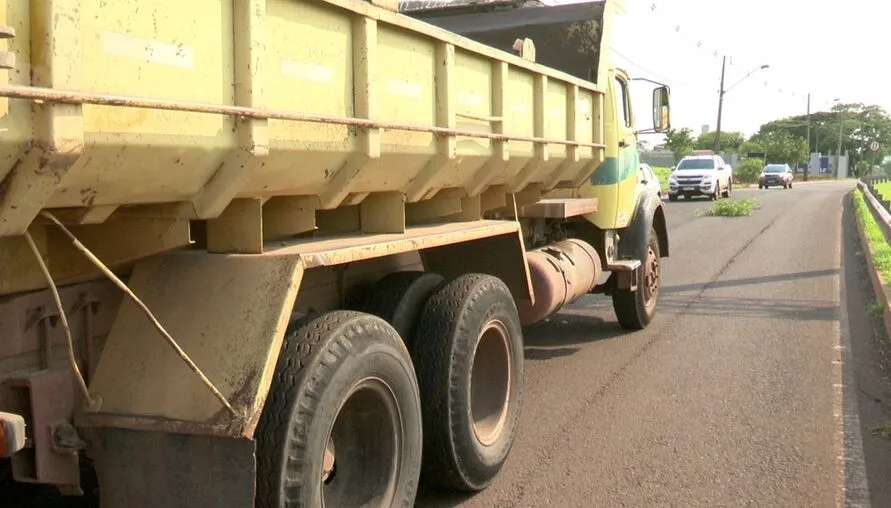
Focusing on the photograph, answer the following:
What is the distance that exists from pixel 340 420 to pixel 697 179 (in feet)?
112

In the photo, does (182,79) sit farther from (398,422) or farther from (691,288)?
(691,288)

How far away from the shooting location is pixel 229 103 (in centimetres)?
284

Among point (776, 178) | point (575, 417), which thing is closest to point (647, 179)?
point (575, 417)

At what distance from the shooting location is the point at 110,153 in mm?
2445

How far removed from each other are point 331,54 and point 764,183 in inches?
2162

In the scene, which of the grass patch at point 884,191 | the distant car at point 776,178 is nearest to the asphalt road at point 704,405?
the grass patch at point 884,191

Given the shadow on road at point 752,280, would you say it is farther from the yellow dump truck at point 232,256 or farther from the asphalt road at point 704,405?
the yellow dump truck at point 232,256

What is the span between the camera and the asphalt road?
466cm

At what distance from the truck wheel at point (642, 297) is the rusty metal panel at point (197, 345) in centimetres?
582

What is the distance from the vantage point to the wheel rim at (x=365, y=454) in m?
3.66

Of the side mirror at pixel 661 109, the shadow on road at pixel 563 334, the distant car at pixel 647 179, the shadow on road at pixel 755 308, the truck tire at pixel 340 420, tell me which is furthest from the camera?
the shadow on road at pixel 755 308

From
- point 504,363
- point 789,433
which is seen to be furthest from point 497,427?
point 789,433

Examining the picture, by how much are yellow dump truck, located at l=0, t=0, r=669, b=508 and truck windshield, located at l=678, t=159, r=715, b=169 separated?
34.0 meters

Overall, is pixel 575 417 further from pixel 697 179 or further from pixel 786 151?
pixel 786 151
